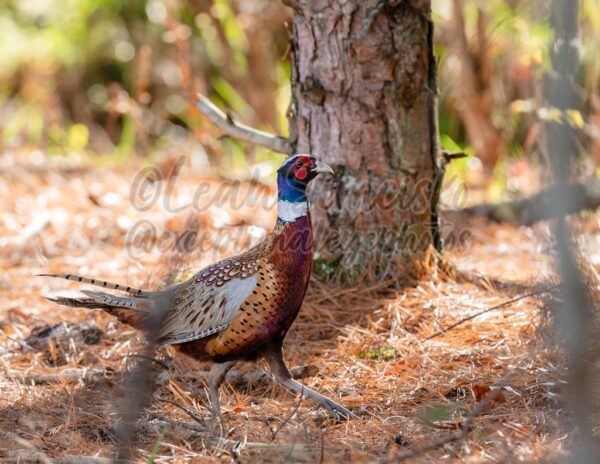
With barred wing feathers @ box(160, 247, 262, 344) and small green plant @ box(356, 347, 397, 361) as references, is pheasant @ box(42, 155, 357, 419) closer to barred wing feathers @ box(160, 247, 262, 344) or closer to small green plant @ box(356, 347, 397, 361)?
barred wing feathers @ box(160, 247, 262, 344)

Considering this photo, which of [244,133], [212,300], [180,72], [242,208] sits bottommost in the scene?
[212,300]

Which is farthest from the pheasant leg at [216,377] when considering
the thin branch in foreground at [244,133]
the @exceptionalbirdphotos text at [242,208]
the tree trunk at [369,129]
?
the thin branch in foreground at [244,133]

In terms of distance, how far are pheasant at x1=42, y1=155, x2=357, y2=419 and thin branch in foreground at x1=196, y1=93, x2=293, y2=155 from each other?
1.04 meters

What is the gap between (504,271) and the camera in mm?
5410

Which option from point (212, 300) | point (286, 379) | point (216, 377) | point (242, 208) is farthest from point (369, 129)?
point (242, 208)

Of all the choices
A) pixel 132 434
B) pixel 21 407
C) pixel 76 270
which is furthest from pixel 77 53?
pixel 132 434

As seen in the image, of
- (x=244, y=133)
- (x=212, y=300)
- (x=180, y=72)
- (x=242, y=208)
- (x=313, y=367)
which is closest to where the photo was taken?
(x=212, y=300)

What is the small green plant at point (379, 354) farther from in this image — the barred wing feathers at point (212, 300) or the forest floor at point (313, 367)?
the barred wing feathers at point (212, 300)

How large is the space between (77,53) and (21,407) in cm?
769

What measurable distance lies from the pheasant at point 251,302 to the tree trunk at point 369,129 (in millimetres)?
883

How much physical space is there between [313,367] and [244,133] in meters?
1.52

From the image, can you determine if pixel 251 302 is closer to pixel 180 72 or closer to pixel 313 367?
pixel 313 367

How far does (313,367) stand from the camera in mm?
4023

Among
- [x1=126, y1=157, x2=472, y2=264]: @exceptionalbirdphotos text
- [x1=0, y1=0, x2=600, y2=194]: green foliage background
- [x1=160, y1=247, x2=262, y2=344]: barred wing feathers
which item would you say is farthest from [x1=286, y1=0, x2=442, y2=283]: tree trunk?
[x1=0, y1=0, x2=600, y2=194]: green foliage background
